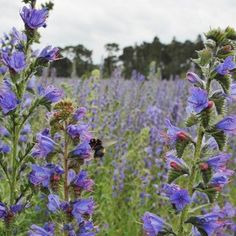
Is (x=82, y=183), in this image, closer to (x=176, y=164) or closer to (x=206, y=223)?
(x=176, y=164)

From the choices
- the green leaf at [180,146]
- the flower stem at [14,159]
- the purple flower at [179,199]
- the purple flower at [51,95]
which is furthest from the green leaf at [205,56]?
the flower stem at [14,159]

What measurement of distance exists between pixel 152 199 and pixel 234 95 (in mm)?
4751

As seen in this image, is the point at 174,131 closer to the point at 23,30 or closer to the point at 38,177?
the point at 38,177

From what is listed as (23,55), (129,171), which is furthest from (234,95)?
(129,171)

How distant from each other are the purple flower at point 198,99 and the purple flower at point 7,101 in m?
1.01

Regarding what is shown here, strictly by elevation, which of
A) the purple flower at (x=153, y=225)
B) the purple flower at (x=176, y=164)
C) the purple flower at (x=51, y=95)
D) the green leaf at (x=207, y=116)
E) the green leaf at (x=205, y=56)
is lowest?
the purple flower at (x=153, y=225)

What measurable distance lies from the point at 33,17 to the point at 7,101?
0.45 m

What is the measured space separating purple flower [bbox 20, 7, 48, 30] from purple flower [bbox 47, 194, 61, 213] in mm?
925

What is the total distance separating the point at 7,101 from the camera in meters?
2.71

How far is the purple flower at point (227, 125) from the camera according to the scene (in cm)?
221

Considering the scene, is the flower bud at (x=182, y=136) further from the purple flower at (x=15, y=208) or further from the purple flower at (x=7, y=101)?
the purple flower at (x=15, y=208)

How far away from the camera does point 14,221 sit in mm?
2814

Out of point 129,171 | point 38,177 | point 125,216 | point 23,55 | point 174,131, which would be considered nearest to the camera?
point 174,131

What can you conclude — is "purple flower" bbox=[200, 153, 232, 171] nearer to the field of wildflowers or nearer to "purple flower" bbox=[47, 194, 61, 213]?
the field of wildflowers
